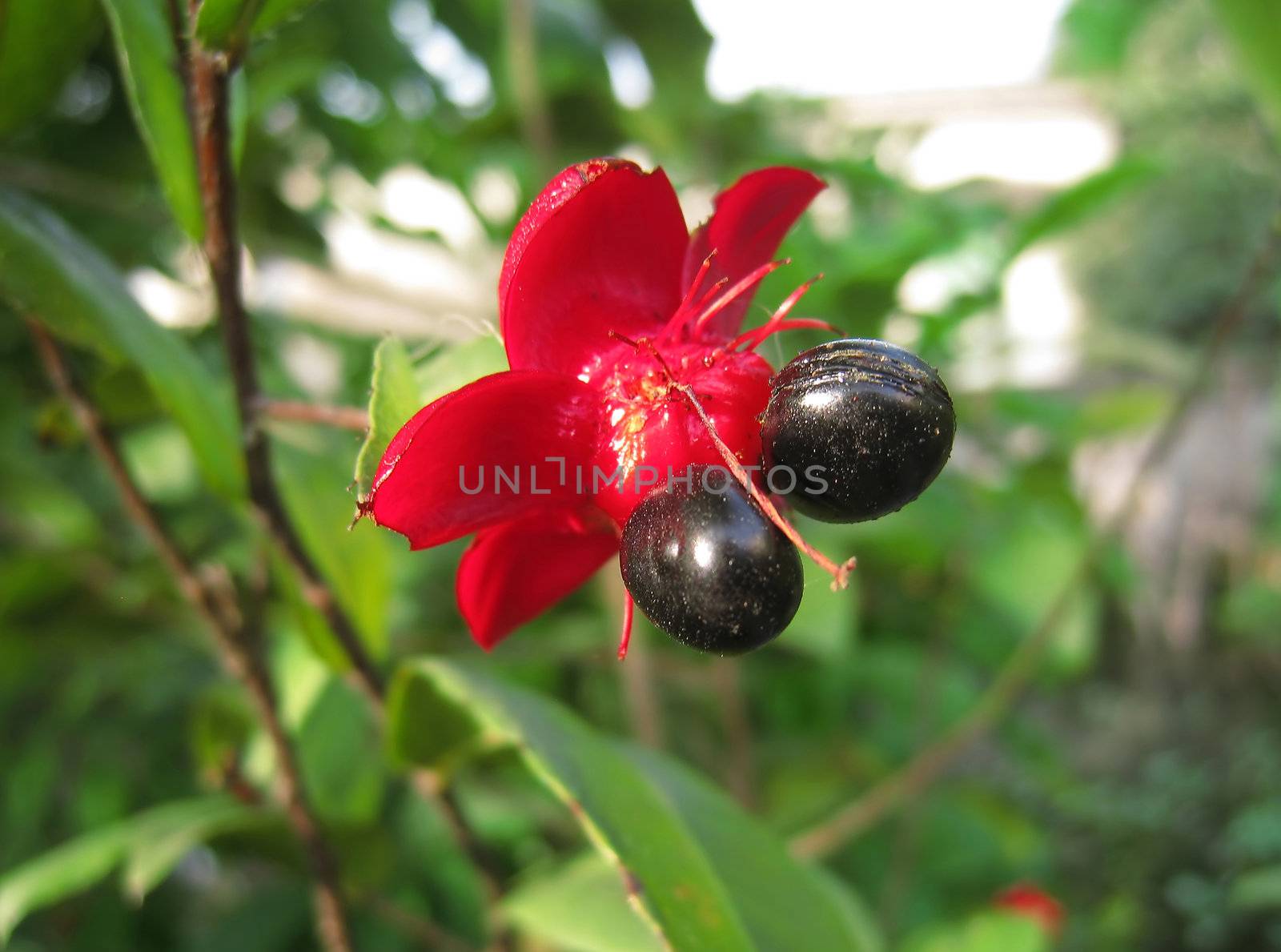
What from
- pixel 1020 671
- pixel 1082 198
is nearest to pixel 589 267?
pixel 1082 198

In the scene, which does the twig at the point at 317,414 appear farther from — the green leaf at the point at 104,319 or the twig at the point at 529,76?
the twig at the point at 529,76

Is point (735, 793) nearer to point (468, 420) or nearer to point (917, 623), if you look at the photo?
point (917, 623)

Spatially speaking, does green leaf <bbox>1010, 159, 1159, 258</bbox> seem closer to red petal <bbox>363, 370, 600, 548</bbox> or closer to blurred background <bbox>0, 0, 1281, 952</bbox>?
blurred background <bbox>0, 0, 1281, 952</bbox>

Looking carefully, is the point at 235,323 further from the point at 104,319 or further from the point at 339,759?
the point at 339,759

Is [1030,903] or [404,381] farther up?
[1030,903]

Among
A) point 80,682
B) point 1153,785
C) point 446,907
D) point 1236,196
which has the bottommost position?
point 446,907

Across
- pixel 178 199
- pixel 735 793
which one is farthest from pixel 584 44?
pixel 735 793
